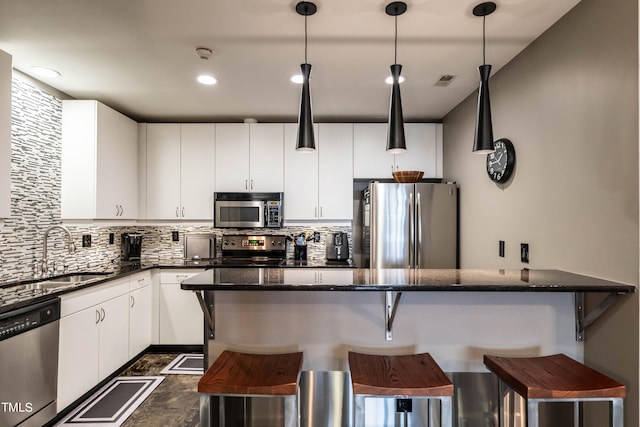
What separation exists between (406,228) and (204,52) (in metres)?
2.10

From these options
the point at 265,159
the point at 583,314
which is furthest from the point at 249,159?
the point at 583,314

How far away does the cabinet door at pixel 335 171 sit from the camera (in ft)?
12.4

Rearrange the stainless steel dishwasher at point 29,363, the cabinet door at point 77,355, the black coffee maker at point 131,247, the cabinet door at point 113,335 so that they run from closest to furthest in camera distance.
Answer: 1. the stainless steel dishwasher at point 29,363
2. the cabinet door at point 77,355
3. the cabinet door at point 113,335
4. the black coffee maker at point 131,247

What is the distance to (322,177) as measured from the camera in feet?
12.5

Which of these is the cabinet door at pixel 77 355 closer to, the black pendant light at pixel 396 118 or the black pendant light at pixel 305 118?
the black pendant light at pixel 305 118

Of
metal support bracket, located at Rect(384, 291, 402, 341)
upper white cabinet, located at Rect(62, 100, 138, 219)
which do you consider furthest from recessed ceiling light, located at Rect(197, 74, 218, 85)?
metal support bracket, located at Rect(384, 291, 402, 341)

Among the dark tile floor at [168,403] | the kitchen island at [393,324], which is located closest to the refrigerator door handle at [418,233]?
the kitchen island at [393,324]

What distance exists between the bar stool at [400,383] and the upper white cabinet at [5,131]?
2.30 meters

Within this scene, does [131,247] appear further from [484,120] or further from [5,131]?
[484,120]

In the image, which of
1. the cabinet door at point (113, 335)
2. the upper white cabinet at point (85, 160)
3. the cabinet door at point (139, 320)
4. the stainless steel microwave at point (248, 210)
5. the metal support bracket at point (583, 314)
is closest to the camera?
the metal support bracket at point (583, 314)

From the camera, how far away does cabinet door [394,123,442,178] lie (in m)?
3.77

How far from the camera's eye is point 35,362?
83.0 inches

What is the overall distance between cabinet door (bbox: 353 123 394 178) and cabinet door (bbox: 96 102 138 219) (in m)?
2.30

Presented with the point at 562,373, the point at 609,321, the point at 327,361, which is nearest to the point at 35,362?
the point at 327,361
